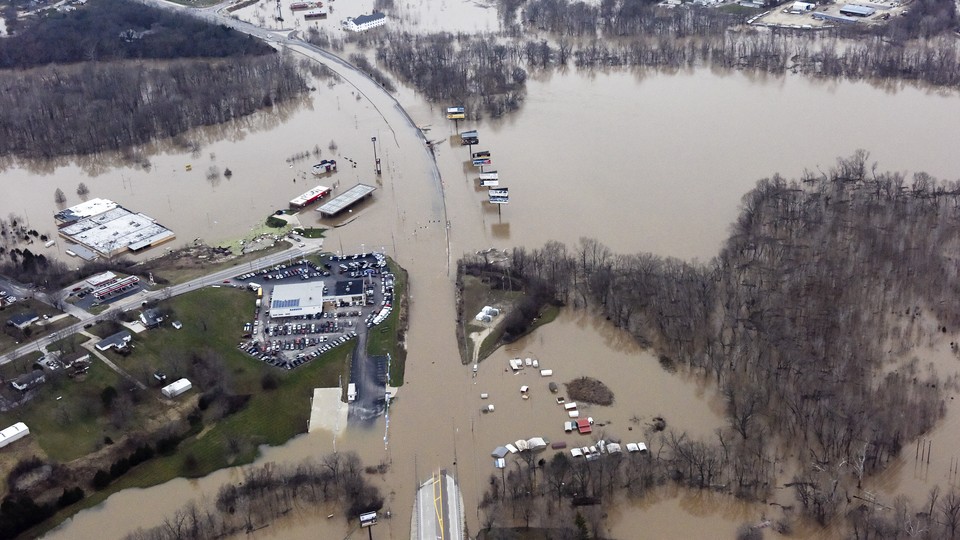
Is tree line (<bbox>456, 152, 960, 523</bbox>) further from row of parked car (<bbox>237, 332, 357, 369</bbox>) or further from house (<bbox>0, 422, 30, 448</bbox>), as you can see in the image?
house (<bbox>0, 422, 30, 448</bbox>)

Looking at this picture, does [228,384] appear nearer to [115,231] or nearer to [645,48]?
[115,231]

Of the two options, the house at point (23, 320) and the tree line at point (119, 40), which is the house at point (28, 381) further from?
the tree line at point (119, 40)

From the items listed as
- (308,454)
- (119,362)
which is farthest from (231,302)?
(308,454)

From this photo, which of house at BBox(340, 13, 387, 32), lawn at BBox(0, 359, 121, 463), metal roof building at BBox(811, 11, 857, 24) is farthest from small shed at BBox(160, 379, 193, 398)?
metal roof building at BBox(811, 11, 857, 24)

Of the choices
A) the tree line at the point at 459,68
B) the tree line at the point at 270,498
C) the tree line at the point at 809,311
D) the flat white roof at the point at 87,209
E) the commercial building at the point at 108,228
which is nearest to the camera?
the tree line at the point at 270,498

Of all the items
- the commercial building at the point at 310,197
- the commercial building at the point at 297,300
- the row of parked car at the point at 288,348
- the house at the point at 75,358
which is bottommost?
the row of parked car at the point at 288,348

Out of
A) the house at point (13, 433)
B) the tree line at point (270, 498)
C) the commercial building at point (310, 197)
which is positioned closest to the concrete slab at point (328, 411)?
the tree line at point (270, 498)
